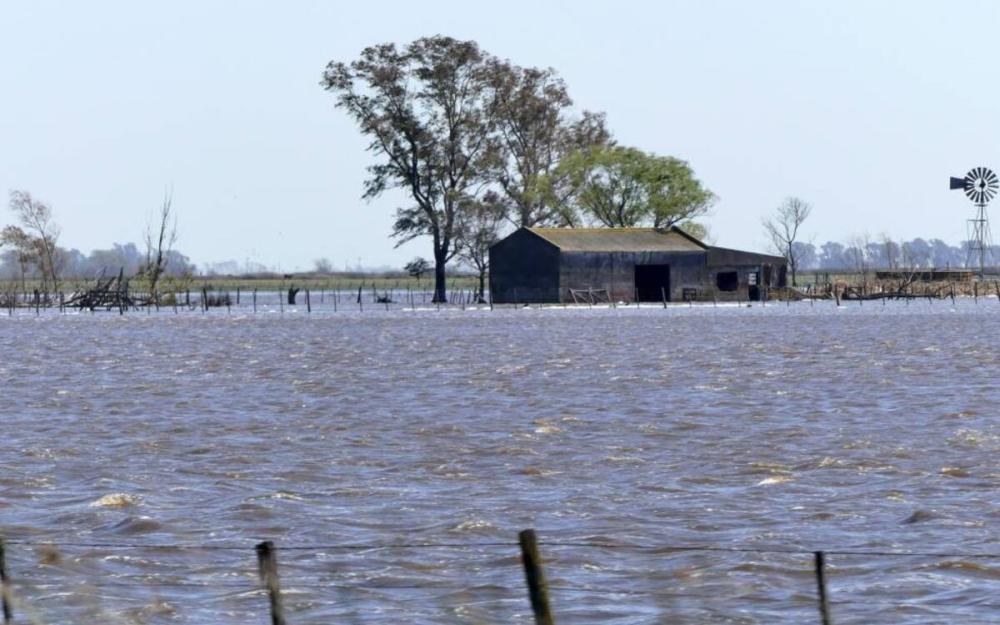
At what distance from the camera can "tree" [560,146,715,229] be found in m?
129

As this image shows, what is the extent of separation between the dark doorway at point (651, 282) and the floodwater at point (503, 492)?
60634 millimetres

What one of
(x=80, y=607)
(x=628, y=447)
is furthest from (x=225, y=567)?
(x=628, y=447)

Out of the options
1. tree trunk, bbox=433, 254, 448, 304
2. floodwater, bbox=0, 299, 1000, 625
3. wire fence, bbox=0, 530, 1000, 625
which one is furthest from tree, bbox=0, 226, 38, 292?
wire fence, bbox=0, 530, 1000, 625

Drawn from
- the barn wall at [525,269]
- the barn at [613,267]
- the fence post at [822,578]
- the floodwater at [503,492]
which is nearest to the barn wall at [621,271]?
the barn at [613,267]

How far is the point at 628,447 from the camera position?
2758 centimetres

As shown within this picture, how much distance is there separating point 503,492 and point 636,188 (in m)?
109

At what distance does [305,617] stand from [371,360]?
42.5 meters

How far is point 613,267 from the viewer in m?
110

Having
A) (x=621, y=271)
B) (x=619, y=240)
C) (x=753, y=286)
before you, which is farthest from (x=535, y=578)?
(x=753, y=286)

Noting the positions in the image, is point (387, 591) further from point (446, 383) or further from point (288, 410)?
point (446, 383)

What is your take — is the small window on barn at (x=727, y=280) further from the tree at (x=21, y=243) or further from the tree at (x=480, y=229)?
the tree at (x=21, y=243)

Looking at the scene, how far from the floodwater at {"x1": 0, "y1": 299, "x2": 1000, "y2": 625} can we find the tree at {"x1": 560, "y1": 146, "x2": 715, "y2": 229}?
3057 inches

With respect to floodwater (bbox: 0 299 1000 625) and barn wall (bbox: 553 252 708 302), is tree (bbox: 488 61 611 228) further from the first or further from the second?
floodwater (bbox: 0 299 1000 625)

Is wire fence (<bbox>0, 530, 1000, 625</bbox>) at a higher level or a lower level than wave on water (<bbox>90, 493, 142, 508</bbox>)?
lower
